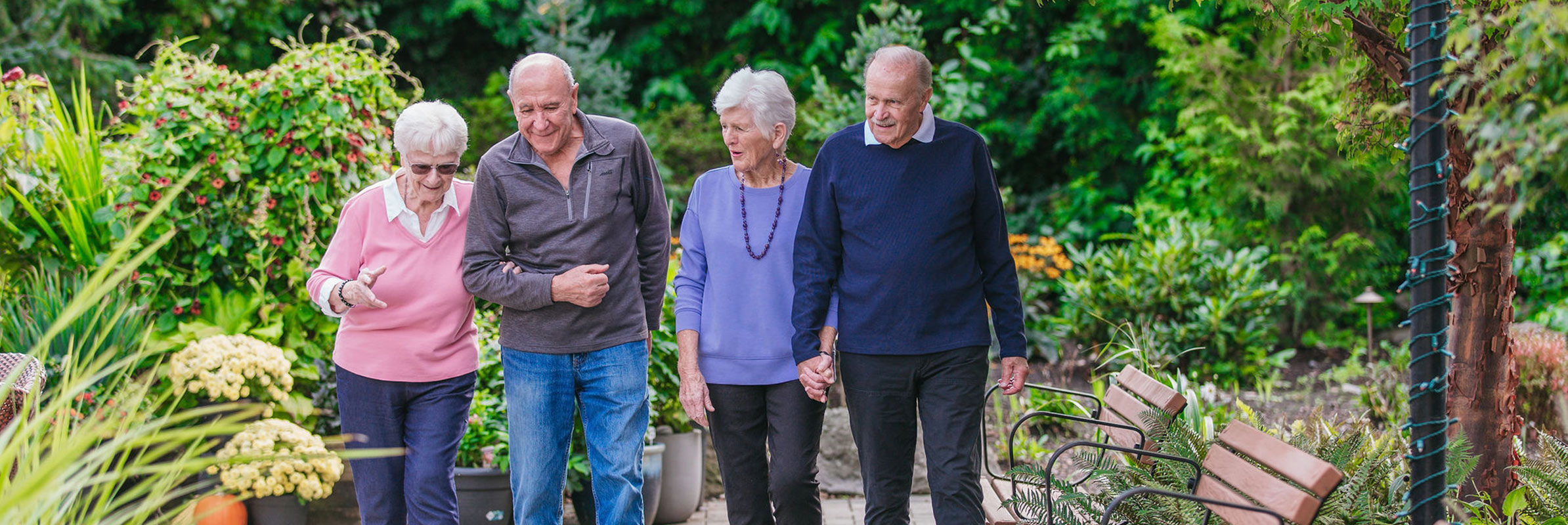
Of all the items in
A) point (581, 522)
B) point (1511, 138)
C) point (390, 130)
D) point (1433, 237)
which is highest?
point (390, 130)

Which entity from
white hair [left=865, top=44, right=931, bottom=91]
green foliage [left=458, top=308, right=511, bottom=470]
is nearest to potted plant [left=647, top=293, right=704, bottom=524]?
green foliage [left=458, top=308, right=511, bottom=470]

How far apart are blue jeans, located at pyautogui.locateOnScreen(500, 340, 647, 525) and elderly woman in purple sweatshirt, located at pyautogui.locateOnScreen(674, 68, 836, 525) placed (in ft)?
0.54

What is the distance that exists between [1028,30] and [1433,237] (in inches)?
266

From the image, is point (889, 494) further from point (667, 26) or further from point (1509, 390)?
point (667, 26)

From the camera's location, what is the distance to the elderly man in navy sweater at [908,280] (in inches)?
98.7

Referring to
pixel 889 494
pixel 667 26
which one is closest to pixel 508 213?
pixel 889 494

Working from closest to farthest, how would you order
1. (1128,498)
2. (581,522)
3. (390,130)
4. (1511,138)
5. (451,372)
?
(1511,138)
(1128,498)
(451,372)
(581,522)
(390,130)

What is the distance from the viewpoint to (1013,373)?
2.61m

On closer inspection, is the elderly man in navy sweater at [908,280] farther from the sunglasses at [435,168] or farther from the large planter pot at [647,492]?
the large planter pot at [647,492]

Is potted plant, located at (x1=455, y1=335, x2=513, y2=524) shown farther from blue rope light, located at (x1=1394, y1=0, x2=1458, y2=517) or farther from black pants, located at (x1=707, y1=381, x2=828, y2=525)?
blue rope light, located at (x1=1394, y1=0, x2=1458, y2=517)

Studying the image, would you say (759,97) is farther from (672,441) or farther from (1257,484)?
(672,441)

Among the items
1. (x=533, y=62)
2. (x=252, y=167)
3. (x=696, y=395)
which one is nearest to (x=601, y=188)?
(x=533, y=62)

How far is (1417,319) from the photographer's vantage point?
205cm

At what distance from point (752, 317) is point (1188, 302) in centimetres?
425
